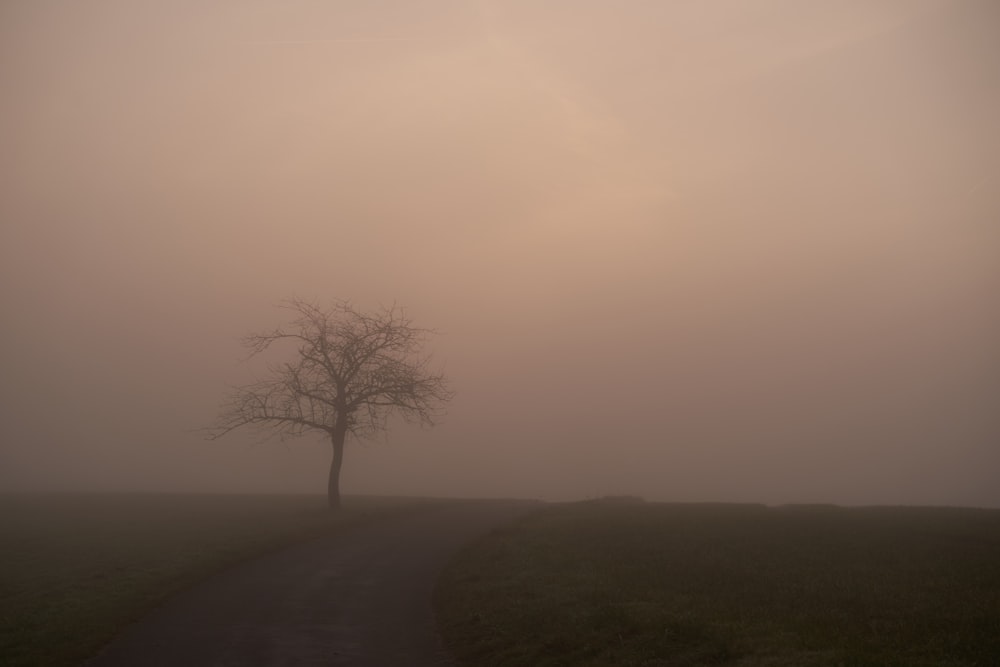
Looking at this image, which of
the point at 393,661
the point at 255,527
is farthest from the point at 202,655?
the point at 255,527

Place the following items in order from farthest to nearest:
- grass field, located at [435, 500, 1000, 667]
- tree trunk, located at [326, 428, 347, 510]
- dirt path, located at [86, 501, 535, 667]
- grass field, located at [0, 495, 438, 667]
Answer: tree trunk, located at [326, 428, 347, 510] → grass field, located at [0, 495, 438, 667] → dirt path, located at [86, 501, 535, 667] → grass field, located at [435, 500, 1000, 667]

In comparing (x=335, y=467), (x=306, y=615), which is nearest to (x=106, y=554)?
(x=306, y=615)

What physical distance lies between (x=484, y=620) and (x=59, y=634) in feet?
31.4

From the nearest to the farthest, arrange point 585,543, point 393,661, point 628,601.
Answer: point 393,661 < point 628,601 < point 585,543

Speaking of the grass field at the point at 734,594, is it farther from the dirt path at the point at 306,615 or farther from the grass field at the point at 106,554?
the grass field at the point at 106,554

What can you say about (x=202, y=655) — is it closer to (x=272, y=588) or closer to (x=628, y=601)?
(x=272, y=588)

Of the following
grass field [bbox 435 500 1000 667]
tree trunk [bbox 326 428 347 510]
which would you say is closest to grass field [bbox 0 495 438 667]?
tree trunk [bbox 326 428 347 510]

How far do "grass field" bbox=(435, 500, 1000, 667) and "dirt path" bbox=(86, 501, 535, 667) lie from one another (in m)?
1.07

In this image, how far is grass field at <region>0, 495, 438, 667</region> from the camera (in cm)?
1716

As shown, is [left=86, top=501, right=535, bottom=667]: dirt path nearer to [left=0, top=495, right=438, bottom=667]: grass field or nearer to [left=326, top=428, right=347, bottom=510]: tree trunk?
[left=0, top=495, right=438, bottom=667]: grass field

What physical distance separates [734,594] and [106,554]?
2256 centimetres

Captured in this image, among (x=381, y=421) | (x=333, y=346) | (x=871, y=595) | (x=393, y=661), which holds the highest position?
(x=333, y=346)

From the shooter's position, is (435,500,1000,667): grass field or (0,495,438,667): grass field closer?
(435,500,1000,667): grass field

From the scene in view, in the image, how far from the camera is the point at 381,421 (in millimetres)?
49094
